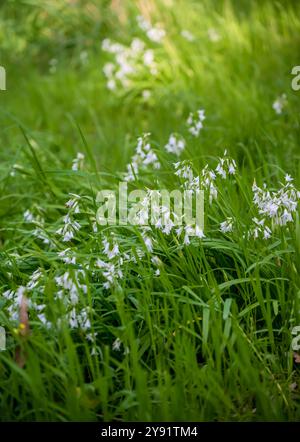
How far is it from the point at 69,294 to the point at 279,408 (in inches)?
32.0

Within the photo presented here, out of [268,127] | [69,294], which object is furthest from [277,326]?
[268,127]

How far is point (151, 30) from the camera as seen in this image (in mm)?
5312

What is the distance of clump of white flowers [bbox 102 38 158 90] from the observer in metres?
5.14

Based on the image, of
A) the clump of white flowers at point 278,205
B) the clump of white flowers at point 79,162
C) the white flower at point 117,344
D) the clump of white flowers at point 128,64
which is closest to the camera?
the white flower at point 117,344

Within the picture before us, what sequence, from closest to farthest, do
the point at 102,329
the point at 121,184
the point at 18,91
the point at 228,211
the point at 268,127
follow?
1. the point at 102,329
2. the point at 228,211
3. the point at 121,184
4. the point at 268,127
5. the point at 18,91

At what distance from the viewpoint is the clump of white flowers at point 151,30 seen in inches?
207

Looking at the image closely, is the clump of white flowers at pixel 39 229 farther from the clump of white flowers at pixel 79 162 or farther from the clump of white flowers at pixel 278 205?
the clump of white flowers at pixel 278 205

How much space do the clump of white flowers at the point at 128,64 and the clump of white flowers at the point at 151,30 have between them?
10 cm

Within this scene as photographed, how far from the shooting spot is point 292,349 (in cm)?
228

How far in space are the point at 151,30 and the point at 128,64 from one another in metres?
0.38

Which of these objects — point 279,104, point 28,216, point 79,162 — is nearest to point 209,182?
point 28,216

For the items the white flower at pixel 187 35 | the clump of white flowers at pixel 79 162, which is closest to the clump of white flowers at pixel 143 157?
the clump of white flowers at pixel 79 162

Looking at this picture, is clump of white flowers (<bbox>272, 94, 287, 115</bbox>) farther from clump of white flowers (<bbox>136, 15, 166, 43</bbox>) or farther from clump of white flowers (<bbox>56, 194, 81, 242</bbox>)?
clump of white flowers (<bbox>136, 15, 166, 43</bbox>)
